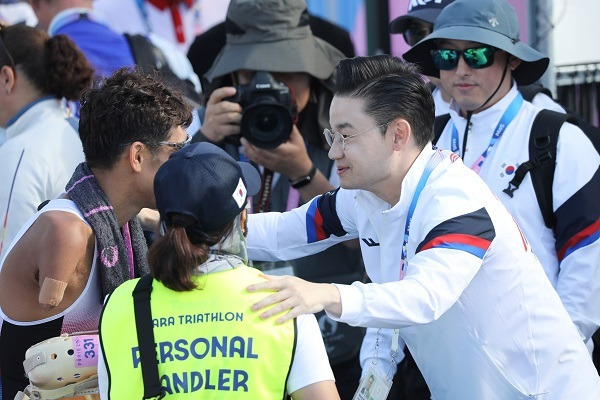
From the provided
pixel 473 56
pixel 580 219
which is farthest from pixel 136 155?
pixel 580 219

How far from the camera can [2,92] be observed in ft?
11.8

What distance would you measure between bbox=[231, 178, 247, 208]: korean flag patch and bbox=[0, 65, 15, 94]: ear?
72.2 inches

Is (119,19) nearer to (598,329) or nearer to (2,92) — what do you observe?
(2,92)

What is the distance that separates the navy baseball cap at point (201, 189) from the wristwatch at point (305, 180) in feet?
4.21

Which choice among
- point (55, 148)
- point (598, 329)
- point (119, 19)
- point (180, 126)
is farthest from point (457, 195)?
point (119, 19)

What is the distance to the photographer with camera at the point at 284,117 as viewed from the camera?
333cm

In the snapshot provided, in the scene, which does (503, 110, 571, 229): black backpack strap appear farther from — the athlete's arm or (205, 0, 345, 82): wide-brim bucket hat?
the athlete's arm

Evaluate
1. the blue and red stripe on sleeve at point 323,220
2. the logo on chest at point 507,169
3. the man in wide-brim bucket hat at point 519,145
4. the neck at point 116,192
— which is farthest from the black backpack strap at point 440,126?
the neck at point 116,192

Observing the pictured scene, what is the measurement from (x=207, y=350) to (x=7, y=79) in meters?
2.05

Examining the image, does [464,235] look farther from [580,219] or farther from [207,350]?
[580,219]

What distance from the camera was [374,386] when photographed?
2391mm

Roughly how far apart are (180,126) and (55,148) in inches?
42.4

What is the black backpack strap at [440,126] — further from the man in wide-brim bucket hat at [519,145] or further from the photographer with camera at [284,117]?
the photographer with camera at [284,117]

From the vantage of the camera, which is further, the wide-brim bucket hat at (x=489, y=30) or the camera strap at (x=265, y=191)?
the camera strap at (x=265, y=191)
